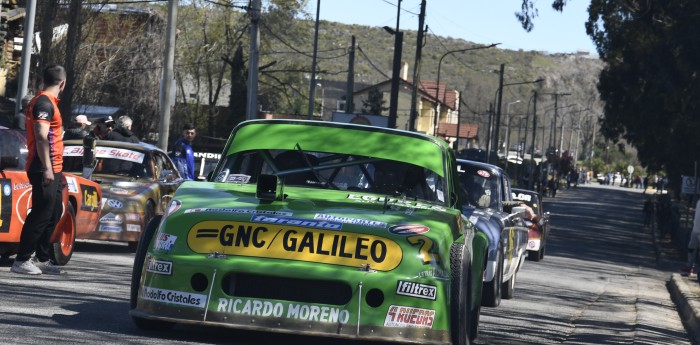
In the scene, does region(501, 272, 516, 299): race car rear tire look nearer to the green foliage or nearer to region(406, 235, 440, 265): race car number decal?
region(406, 235, 440, 265): race car number decal

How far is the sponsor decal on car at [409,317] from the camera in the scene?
306 inches

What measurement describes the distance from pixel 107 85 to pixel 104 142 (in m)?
35.8

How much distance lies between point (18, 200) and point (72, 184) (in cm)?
124

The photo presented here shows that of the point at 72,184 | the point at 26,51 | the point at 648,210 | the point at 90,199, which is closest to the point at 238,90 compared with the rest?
the point at 648,210

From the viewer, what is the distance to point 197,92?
258 ft

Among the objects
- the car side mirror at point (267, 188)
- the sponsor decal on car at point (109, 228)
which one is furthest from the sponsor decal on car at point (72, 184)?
the car side mirror at point (267, 188)

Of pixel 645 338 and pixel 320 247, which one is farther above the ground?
pixel 320 247

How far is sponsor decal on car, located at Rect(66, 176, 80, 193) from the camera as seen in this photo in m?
13.5

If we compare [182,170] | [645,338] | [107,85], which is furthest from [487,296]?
[107,85]

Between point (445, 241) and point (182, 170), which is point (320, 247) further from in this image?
point (182, 170)

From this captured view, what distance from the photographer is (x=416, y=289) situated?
7.82 metres

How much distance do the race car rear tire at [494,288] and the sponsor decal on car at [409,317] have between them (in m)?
5.81

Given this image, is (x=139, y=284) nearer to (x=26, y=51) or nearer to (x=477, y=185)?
(x=477, y=185)

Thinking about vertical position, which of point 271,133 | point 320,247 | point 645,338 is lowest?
point 645,338
